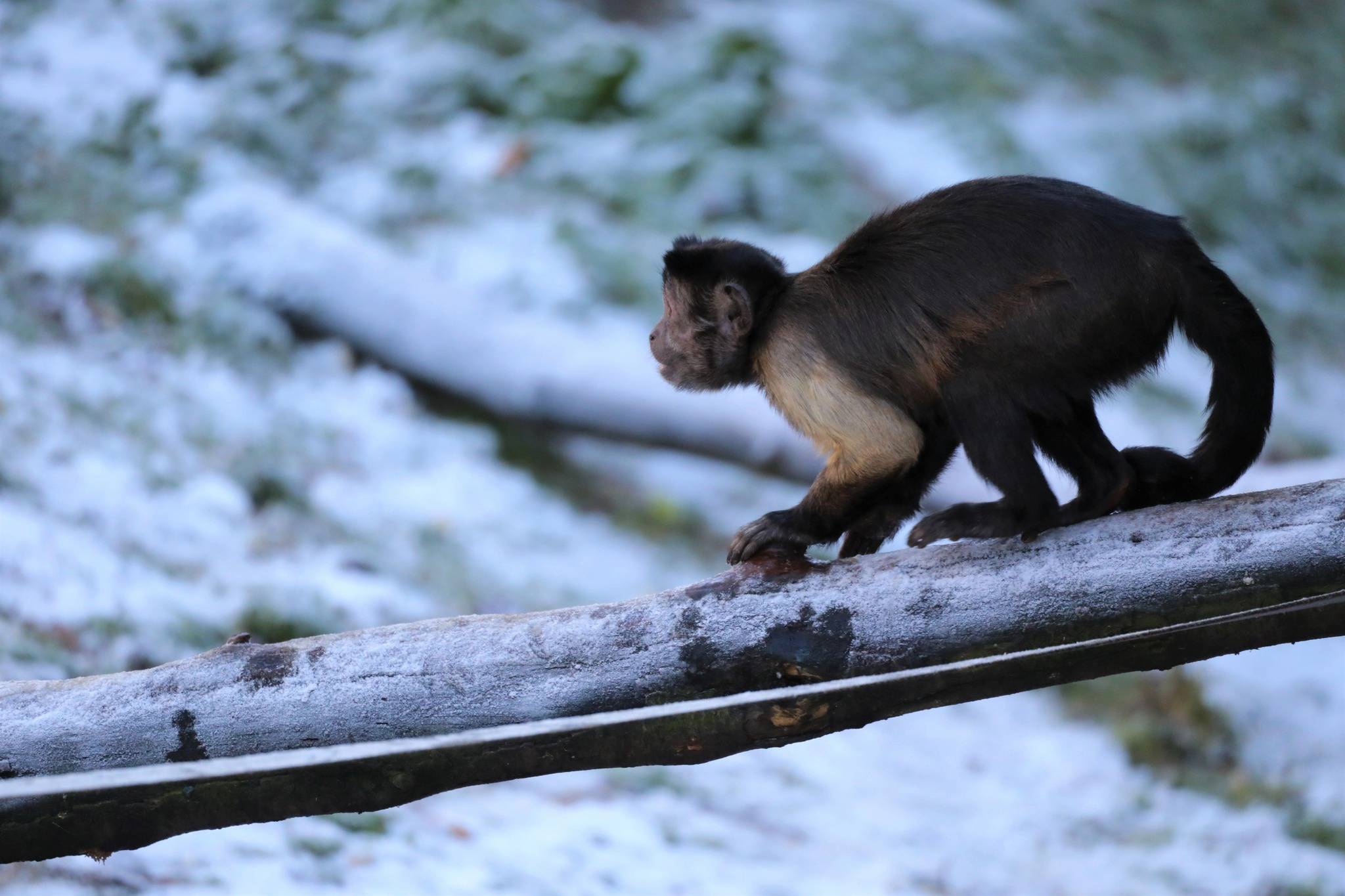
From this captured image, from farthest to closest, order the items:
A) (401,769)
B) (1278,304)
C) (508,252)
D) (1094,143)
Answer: (1094,143), (1278,304), (508,252), (401,769)

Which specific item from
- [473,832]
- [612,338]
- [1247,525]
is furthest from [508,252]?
[1247,525]

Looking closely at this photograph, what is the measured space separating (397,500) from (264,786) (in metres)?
3.34

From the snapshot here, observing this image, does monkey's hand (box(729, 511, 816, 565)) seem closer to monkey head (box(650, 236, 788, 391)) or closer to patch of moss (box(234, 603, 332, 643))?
monkey head (box(650, 236, 788, 391))

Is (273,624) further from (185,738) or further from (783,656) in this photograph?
(783,656)

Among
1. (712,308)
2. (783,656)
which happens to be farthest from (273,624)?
(783,656)

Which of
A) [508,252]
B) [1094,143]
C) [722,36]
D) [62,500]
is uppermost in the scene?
[722,36]

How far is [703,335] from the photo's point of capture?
3354mm

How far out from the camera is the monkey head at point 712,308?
325 cm

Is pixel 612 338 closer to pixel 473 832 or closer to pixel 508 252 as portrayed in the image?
pixel 508 252

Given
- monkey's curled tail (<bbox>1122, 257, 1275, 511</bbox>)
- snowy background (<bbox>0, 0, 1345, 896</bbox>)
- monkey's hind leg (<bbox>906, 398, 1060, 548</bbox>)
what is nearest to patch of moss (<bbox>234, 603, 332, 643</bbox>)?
snowy background (<bbox>0, 0, 1345, 896</bbox>)

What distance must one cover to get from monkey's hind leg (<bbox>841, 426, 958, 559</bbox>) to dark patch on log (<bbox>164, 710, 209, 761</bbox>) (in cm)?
147

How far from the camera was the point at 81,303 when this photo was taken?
6.16 meters

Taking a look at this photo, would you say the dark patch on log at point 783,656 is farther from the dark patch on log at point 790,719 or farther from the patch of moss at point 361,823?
the patch of moss at point 361,823

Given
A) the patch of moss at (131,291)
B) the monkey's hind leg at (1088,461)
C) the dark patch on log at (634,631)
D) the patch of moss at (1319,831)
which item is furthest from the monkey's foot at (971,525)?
the patch of moss at (131,291)
